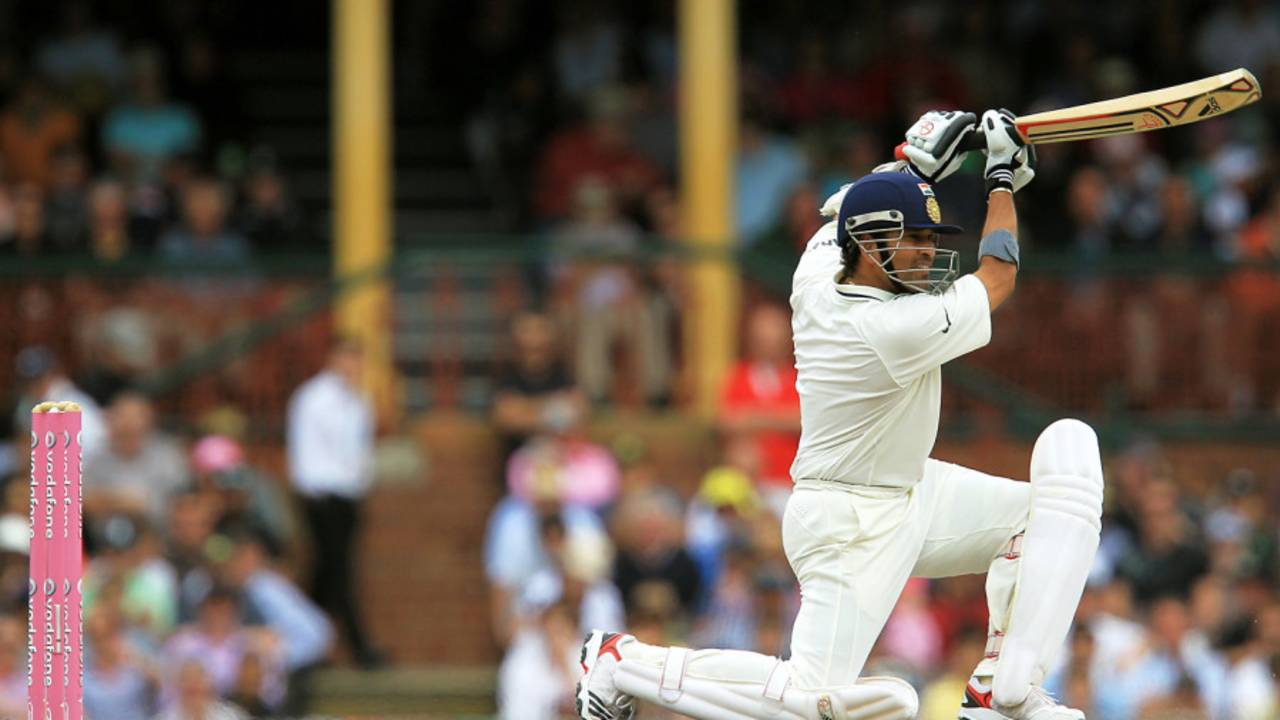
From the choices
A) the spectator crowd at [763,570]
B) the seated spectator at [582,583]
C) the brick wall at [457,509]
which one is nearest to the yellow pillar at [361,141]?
the brick wall at [457,509]

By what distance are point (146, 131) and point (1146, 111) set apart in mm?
9086

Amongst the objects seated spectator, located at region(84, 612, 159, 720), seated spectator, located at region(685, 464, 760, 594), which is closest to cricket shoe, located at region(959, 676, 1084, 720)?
seated spectator, located at region(685, 464, 760, 594)

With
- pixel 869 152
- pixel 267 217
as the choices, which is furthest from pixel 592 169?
pixel 267 217

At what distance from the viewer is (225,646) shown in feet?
34.8

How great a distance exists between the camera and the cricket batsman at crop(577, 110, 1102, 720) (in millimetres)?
6281

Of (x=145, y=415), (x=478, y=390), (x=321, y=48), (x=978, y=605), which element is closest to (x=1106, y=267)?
(x=978, y=605)

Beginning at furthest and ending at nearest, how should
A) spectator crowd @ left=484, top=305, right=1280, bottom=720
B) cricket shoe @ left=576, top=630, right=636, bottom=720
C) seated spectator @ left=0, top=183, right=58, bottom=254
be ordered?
seated spectator @ left=0, top=183, right=58, bottom=254 → spectator crowd @ left=484, top=305, right=1280, bottom=720 → cricket shoe @ left=576, top=630, right=636, bottom=720

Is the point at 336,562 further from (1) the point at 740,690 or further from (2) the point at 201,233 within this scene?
(1) the point at 740,690

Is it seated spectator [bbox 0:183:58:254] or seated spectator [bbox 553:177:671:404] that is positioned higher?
seated spectator [bbox 0:183:58:254]

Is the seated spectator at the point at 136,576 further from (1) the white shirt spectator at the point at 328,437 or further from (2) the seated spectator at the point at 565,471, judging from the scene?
(2) the seated spectator at the point at 565,471

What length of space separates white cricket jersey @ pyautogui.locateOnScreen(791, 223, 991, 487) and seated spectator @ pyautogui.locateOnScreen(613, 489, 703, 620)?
4.47m

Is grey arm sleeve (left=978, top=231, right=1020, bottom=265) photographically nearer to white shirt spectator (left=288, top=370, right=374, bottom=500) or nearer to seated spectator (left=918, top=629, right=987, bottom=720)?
seated spectator (left=918, top=629, right=987, bottom=720)

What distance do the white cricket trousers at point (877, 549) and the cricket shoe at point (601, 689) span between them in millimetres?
547

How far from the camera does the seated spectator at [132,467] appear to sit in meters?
11.6
